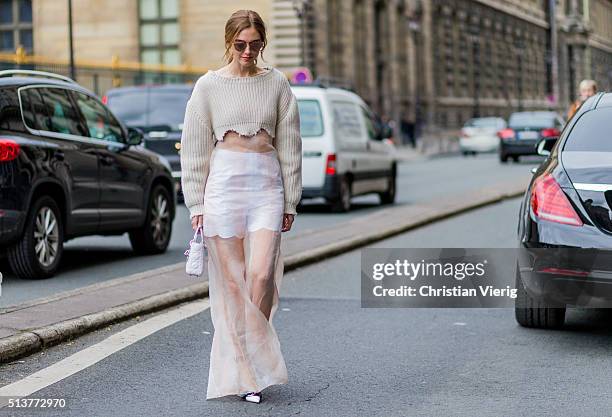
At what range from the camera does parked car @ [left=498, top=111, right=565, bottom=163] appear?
40969mm

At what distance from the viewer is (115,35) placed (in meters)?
51.8

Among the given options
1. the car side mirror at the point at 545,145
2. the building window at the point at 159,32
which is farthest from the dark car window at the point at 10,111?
the building window at the point at 159,32

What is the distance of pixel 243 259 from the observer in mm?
6473

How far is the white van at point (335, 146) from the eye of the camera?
20188 mm

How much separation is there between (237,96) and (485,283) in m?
4.44

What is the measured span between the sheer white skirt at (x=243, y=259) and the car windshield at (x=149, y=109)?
1569cm

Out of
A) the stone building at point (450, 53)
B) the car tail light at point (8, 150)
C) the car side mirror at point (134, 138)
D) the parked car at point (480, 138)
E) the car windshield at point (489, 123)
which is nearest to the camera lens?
the car tail light at point (8, 150)

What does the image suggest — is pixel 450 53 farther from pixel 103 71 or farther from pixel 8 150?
pixel 8 150

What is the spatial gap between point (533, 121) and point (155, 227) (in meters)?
28.4

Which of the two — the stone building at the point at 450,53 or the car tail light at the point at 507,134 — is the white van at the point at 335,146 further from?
the stone building at the point at 450,53

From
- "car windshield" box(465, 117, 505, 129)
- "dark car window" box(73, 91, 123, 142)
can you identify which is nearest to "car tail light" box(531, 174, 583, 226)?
"dark car window" box(73, 91, 123, 142)

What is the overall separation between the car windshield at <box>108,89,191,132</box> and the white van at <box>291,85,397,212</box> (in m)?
2.27

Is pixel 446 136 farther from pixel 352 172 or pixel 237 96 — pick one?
pixel 237 96

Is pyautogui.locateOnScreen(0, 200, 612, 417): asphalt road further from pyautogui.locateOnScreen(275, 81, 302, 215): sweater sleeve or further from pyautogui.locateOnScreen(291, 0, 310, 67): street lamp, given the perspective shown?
pyautogui.locateOnScreen(291, 0, 310, 67): street lamp
